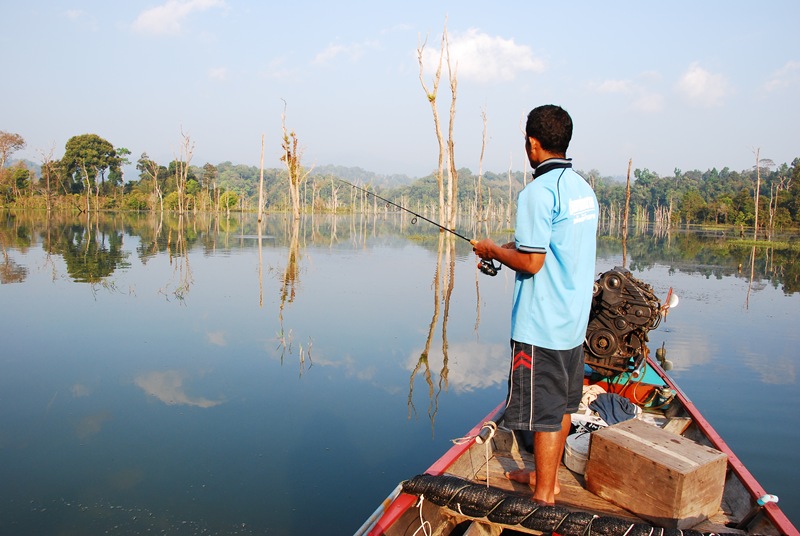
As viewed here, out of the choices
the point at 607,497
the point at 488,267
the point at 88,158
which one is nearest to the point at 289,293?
the point at 488,267

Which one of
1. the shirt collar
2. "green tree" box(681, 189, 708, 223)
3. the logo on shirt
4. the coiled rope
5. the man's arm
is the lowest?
the coiled rope

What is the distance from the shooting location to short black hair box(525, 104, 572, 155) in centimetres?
258

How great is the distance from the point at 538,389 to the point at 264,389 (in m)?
3.40

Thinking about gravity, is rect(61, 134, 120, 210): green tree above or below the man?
above

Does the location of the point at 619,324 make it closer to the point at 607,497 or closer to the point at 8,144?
the point at 607,497

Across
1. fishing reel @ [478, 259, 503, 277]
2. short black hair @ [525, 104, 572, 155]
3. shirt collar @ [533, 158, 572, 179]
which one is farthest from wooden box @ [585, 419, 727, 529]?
short black hair @ [525, 104, 572, 155]

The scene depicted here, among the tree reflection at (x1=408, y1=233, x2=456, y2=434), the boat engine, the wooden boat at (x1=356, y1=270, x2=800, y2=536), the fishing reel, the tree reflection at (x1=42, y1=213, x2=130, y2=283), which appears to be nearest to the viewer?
the wooden boat at (x1=356, y1=270, x2=800, y2=536)

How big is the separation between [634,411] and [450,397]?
1828mm

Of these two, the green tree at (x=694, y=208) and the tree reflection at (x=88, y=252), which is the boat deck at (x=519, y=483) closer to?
the tree reflection at (x=88, y=252)

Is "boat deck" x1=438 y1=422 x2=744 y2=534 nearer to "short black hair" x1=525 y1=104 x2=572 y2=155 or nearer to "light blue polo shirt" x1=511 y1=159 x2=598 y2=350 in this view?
"light blue polo shirt" x1=511 y1=159 x2=598 y2=350

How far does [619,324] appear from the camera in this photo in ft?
15.6

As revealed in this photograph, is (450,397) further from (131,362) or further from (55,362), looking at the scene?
(55,362)

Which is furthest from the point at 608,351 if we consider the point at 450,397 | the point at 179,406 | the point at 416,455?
the point at 179,406

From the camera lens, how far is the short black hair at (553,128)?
2.58 meters
